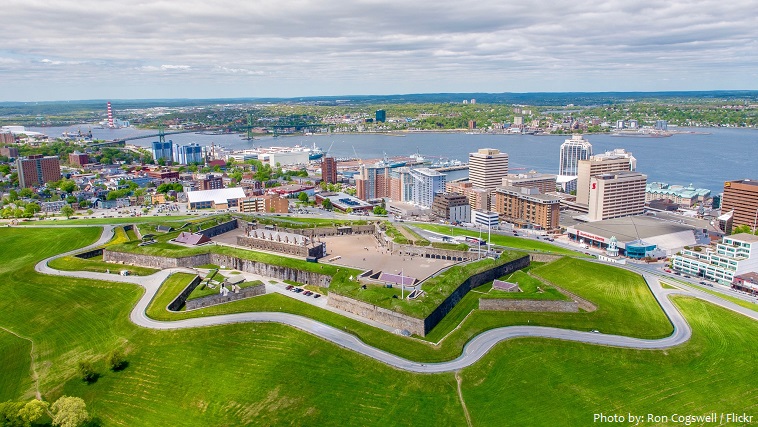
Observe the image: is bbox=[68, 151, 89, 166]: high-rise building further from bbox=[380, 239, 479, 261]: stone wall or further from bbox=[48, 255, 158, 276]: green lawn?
bbox=[380, 239, 479, 261]: stone wall

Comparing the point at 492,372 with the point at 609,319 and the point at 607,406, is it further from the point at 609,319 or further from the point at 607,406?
the point at 609,319

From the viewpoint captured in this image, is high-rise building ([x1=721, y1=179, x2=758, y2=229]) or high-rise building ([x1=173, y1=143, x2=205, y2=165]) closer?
high-rise building ([x1=721, y1=179, x2=758, y2=229])

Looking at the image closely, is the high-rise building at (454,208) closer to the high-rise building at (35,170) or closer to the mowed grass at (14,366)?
the mowed grass at (14,366)

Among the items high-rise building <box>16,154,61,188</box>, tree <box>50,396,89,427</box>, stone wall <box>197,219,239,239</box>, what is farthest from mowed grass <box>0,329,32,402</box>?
high-rise building <box>16,154,61,188</box>

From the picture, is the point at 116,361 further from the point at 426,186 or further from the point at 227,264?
the point at 426,186

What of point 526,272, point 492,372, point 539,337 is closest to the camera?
point 492,372

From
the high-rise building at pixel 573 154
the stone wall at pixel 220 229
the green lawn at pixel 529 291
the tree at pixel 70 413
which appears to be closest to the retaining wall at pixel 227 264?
the stone wall at pixel 220 229

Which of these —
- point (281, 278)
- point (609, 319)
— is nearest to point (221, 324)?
point (281, 278)

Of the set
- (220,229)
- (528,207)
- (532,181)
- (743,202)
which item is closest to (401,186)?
(532,181)
